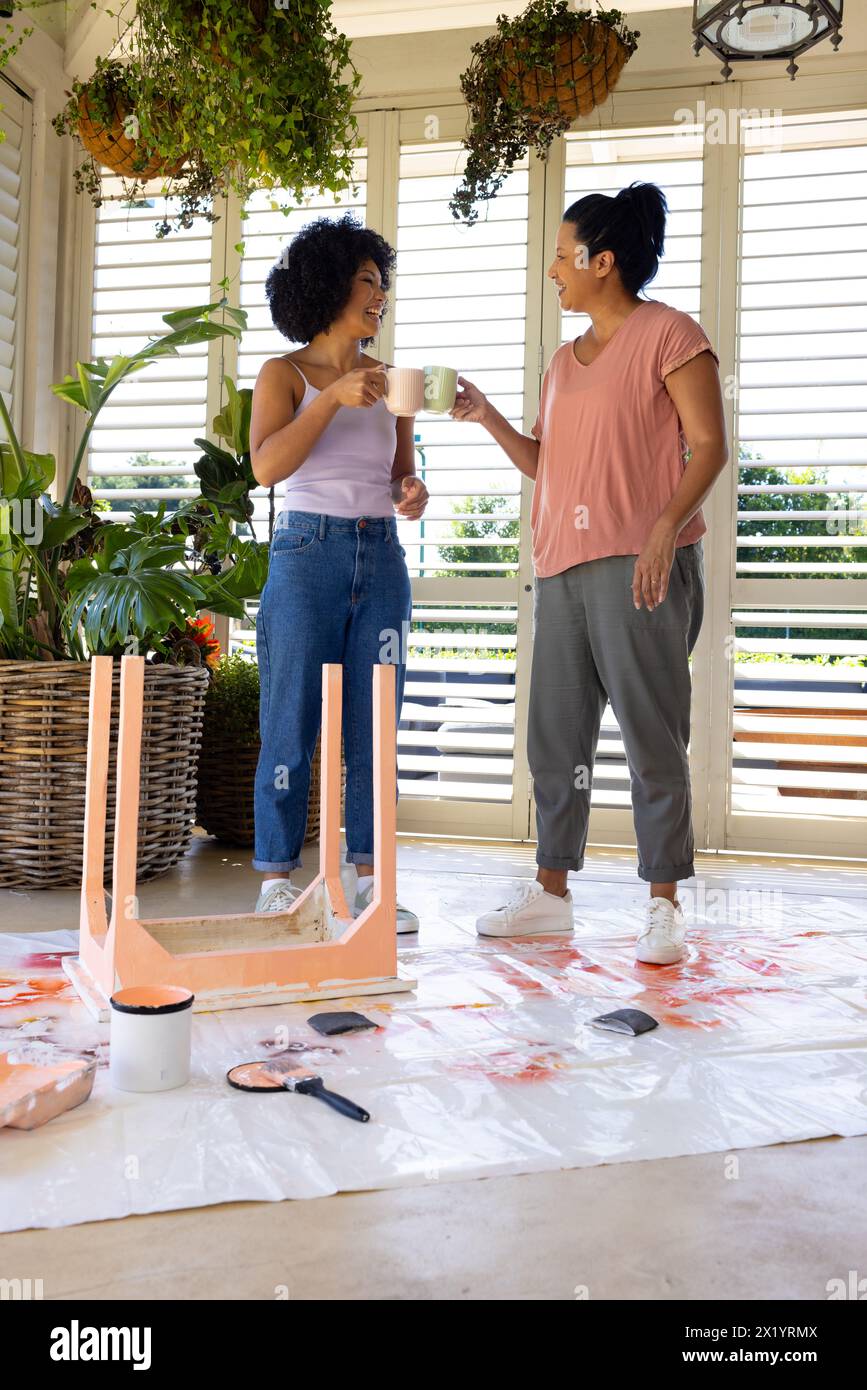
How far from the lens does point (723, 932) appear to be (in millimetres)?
2418

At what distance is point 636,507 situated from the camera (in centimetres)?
219

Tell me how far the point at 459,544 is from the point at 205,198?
1256mm

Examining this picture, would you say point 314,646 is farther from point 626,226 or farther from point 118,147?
point 118,147

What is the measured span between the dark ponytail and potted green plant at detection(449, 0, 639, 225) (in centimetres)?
105

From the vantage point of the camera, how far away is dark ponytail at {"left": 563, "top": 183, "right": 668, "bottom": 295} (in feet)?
7.20

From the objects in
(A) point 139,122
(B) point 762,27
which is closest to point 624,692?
(B) point 762,27

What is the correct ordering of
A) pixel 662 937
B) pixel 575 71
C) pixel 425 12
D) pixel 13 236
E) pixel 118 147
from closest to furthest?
1. pixel 662 937
2. pixel 575 71
3. pixel 118 147
4. pixel 425 12
5. pixel 13 236

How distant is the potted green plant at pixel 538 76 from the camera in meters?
3.01

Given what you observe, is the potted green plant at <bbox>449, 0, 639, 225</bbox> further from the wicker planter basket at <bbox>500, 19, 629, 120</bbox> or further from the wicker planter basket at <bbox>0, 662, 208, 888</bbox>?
the wicker planter basket at <bbox>0, 662, 208, 888</bbox>

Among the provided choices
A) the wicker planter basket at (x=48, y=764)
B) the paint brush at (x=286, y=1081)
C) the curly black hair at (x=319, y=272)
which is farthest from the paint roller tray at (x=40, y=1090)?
the curly black hair at (x=319, y=272)

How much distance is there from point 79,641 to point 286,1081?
1593mm

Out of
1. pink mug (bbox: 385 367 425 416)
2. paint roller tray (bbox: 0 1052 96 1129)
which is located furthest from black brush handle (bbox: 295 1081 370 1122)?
pink mug (bbox: 385 367 425 416)
